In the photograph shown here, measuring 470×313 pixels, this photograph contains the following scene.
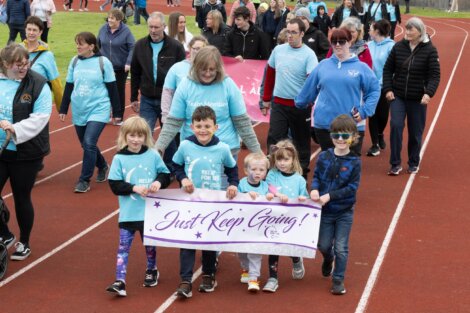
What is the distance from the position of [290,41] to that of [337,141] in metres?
3.70

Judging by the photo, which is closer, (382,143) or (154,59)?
(154,59)

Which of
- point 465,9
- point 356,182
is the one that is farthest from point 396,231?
point 465,9

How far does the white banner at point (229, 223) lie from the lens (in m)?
7.92

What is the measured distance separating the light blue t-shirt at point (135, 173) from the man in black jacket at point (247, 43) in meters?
7.17

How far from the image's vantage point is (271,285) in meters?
8.05

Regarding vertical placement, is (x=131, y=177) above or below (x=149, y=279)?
above

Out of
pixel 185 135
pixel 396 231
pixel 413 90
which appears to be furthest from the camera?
pixel 413 90

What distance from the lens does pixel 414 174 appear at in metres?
12.9

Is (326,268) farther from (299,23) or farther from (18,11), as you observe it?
(18,11)

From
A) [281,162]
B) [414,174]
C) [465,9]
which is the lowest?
[465,9]

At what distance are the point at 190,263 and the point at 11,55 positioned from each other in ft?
8.08

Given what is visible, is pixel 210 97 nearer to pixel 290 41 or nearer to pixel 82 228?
pixel 82 228

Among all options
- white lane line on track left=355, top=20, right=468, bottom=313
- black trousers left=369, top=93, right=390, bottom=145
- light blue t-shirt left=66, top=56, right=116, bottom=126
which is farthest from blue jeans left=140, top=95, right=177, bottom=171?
black trousers left=369, top=93, right=390, bottom=145

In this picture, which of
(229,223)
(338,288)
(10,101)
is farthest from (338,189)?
(10,101)
